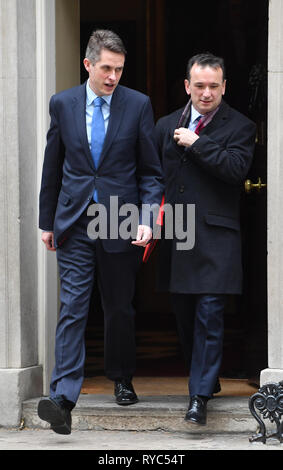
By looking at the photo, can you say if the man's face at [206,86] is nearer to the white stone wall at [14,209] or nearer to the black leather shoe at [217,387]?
the white stone wall at [14,209]

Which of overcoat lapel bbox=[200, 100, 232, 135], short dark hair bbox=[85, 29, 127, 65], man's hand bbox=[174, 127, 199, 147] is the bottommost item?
man's hand bbox=[174, 127, 199, 147]

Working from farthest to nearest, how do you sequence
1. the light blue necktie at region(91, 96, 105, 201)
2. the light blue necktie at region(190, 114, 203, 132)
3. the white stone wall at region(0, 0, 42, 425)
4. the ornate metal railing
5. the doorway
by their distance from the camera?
the doorway < the white stone wall at region(0, 0, 42, 425) < the light blue necktie at region(190, 114, 203, 132) < the light blue necktie at region(91, 96, 105, 201) < the ornate metal railing

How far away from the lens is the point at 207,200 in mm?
5766

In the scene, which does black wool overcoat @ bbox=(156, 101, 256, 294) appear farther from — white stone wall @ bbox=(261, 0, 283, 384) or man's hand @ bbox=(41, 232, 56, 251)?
man's hand @ bbox=(41, 232, 56, 251)

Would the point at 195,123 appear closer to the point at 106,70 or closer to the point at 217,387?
the point at 106,70

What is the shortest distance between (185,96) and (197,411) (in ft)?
18.2

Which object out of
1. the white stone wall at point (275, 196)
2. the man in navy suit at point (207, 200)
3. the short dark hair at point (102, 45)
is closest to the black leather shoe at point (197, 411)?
the man in navy suit at point (207, 200)

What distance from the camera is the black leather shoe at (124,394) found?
19.7 ft

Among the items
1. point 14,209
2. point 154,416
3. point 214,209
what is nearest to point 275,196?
point 214,209

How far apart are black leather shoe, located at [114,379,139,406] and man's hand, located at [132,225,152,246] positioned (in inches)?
39.7

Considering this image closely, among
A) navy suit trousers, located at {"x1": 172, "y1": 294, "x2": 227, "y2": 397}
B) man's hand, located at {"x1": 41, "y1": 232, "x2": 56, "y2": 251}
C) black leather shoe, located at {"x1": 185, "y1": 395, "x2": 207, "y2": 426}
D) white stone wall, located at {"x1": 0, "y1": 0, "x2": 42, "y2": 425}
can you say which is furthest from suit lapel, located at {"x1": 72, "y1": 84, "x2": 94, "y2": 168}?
black leather shoe, located at {"x1": 185, "y1": 395, "x2": 207, "y2": 426}

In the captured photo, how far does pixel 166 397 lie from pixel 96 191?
1.44 m

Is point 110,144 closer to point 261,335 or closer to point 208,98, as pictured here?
point 208,98

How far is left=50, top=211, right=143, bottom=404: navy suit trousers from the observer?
5387 mm
